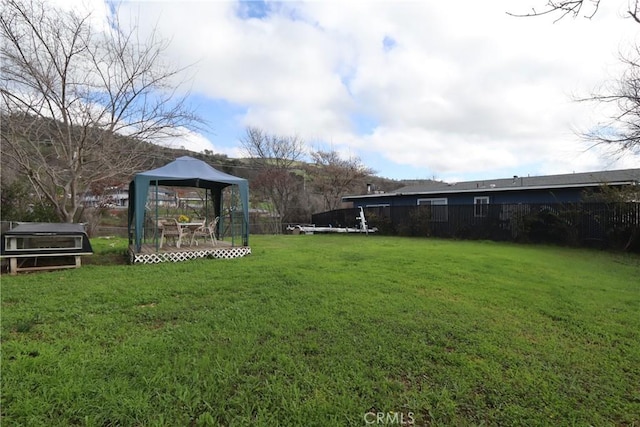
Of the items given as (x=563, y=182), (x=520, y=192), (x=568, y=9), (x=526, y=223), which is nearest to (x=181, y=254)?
(x=568, y=9)

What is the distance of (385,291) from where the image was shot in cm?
449

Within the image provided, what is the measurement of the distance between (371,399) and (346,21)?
808 centimetres

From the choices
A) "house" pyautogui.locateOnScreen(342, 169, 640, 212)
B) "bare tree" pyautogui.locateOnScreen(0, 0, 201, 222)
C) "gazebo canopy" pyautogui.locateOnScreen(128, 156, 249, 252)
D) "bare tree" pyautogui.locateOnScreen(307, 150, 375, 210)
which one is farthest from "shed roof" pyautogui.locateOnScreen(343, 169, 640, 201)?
"bare tree" pyautogui.locateOnScreen(0, 0, 201, 222)

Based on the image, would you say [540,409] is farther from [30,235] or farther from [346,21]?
[346,21]

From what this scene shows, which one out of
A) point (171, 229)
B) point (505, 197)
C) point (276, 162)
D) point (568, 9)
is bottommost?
point (171, 229)

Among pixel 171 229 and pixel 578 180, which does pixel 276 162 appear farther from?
pixel 578 180

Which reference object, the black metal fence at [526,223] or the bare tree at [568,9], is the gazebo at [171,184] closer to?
the bare tree at [568,9]

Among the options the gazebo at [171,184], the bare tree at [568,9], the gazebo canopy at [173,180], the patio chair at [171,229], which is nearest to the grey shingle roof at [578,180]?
the bare tree at [568,9]

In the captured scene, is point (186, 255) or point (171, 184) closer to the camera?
point (186, 255)

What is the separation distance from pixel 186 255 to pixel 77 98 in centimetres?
447

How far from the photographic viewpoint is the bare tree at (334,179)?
23656 mm

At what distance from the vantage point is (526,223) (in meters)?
12.0

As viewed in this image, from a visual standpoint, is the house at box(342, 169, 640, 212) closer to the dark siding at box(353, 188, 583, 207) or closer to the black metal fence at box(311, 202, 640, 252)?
the dark siding at box(353, 188, 583, 207)

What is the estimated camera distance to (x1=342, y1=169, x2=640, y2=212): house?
41.5 feet
